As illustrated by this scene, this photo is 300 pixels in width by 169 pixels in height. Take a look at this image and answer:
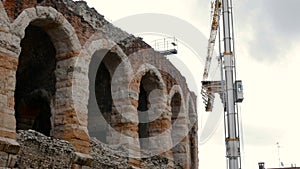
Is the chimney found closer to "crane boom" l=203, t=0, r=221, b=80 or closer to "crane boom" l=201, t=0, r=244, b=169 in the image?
"crane boom" l=203, t=0, r=221, b=80

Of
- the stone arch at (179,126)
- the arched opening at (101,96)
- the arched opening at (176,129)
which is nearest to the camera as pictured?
the arched opening at (101,96)

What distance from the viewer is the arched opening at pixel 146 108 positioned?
16.7 m

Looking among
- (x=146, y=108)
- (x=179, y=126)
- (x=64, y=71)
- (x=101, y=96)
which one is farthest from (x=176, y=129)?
(x=64, y=71)

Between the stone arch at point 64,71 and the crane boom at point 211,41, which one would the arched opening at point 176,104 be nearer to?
the crane boom at point 211,41

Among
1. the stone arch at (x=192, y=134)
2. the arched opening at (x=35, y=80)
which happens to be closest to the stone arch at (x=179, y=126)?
the stone arch at (x=192, y=134)

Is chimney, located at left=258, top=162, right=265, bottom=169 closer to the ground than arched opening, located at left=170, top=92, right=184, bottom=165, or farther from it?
farther from it

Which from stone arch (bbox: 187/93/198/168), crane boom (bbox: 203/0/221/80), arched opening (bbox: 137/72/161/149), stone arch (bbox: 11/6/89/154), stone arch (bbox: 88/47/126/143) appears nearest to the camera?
stone arch (bbox: 11/6/89/154)

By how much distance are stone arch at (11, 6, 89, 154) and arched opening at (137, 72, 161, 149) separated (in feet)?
14.9

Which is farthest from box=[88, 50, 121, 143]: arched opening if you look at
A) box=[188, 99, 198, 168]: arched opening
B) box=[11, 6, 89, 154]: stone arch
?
box=[188, 99, 198, 168]: arched opening

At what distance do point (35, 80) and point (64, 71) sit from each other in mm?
3338

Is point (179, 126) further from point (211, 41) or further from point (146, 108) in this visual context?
point (211, 41)

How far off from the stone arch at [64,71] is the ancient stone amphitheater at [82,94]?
2 cm

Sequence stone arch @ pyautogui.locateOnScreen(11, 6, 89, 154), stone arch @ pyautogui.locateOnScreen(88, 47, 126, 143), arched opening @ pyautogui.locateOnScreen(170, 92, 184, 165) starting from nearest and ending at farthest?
stone arch @ pyautogui.locateOnScreen(11, 6, 89, 154) → stone arch @ pyautogui.locateOnScreen(88, 47, 126, 143) → arched opening @ pyautogui.locateOnScreen(170, 92, 184, 165)

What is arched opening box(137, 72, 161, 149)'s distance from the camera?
54.7 feet
